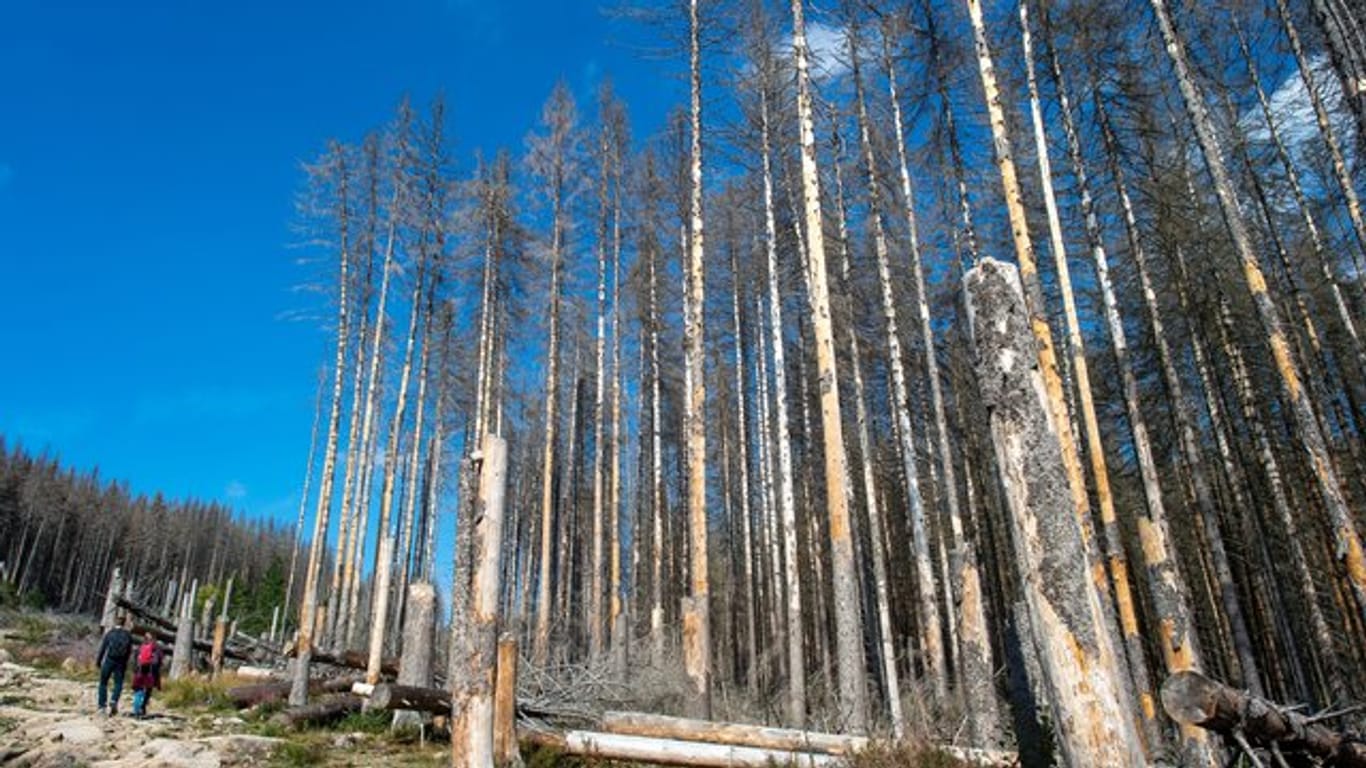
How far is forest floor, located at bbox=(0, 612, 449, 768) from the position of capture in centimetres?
704

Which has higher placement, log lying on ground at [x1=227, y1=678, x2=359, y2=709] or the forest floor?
log lying on ground at [x1=227, y1=678, x2=359, y2=709]

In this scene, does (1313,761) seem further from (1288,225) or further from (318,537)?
(318,537)

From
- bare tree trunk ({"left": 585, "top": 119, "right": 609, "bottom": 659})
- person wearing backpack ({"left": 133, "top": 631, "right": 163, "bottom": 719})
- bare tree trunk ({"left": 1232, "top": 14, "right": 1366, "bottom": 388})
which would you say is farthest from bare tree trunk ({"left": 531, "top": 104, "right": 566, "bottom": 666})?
bare tree trunk ({"left": 1232, "top": 14, "right": 1366, "bottom": 388})

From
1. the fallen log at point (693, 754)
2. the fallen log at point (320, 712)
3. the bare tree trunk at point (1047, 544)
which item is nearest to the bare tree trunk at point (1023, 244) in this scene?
the fallen log at point (693, 754)

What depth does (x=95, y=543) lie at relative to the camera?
66.5 metres

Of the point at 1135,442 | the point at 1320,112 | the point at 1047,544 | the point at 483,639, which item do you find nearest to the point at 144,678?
the point at 483,639

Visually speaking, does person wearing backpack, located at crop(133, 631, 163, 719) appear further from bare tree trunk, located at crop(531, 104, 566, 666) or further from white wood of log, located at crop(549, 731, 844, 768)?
bare tree trunk, located at crop(531, 104, 566, 666)

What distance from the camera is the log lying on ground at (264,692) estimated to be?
11.2 meters

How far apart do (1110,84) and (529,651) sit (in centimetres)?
1887

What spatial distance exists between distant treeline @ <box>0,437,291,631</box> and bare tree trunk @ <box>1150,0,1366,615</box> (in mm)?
55405

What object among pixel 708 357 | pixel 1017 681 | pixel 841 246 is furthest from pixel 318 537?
pixel 1017 681

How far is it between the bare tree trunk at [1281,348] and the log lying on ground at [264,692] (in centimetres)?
1252

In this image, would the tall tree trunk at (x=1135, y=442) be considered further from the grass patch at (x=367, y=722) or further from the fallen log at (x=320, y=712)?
the fallen log at (x=320, y=712)

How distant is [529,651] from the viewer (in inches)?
833
